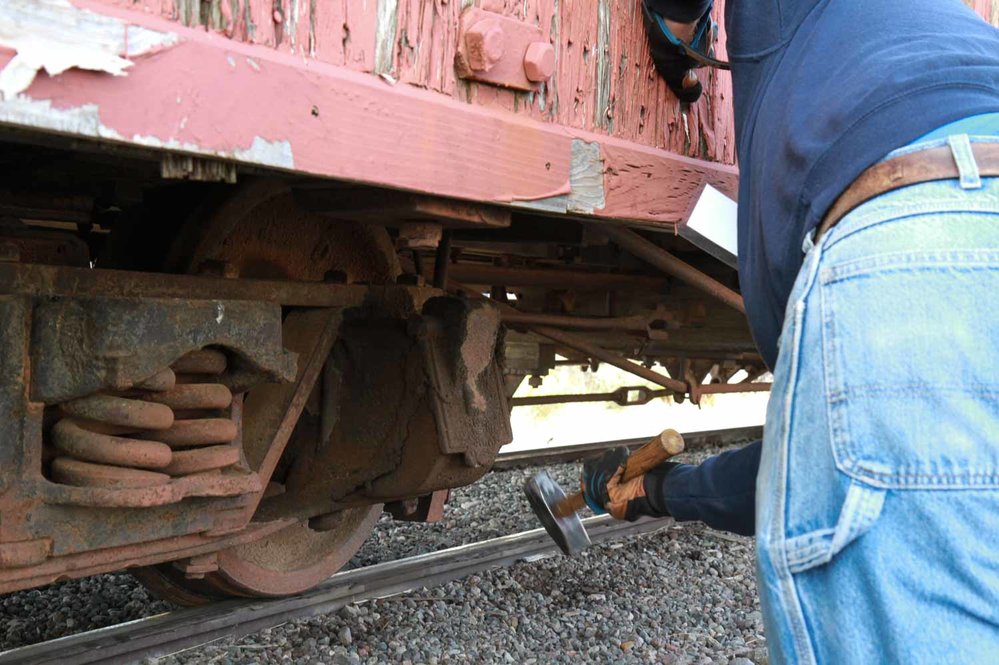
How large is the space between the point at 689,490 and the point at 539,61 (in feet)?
4.22

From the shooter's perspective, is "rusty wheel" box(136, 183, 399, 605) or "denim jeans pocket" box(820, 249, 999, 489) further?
"rusty wheel" box(136, 183, 399, 605)

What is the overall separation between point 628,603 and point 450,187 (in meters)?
2.72

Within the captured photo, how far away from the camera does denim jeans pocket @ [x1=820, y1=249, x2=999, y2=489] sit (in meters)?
1.37

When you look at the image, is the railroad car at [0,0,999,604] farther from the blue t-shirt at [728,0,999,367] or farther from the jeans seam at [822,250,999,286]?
the jeans seam at [822,250,999,286]

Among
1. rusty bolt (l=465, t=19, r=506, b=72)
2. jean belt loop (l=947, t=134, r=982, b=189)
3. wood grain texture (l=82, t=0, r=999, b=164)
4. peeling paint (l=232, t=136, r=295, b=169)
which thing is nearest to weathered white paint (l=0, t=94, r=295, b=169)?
peeling paint (l=232, t=136, r=295, b=169)

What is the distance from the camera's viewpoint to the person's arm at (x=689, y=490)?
260cm

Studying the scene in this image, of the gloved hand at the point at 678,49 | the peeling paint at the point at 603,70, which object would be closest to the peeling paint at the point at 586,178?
the peeling paint at the point at 603,70

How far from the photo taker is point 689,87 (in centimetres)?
283

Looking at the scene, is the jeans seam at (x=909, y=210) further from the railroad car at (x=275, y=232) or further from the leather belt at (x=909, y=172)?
the railroad car at (x=275, y=232)

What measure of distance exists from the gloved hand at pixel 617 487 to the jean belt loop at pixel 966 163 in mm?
1581

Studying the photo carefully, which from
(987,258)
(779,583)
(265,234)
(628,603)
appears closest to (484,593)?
(628,603)

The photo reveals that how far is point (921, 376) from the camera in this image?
138 cm

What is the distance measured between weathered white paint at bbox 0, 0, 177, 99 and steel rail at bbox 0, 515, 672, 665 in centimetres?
236

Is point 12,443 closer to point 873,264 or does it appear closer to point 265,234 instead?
point 265,234
